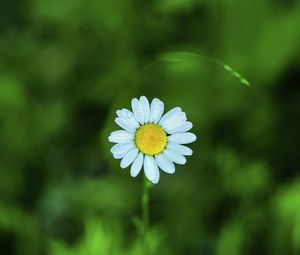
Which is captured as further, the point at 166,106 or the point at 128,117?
the point at 166,106

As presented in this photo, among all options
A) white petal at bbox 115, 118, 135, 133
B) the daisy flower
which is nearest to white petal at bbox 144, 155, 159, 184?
the daisy flower

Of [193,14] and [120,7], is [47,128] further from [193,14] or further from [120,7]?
[193,14]

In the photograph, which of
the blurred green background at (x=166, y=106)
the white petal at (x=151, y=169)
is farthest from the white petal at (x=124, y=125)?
the blurred green background at (x=166, y=106)

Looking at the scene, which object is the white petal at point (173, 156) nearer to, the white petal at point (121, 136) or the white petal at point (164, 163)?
the white petal at point (164, 163)

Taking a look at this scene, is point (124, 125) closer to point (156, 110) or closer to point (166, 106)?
point (156, 110)

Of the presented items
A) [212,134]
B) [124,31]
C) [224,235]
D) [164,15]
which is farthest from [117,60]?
[224,235]

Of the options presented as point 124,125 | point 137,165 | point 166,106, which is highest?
point 166,106

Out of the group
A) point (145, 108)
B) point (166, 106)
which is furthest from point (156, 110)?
point (166, 106)

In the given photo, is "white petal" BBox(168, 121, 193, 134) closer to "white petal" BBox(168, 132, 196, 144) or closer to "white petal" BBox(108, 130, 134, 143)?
"white petal" BBox(168, 132, 196, 144)
